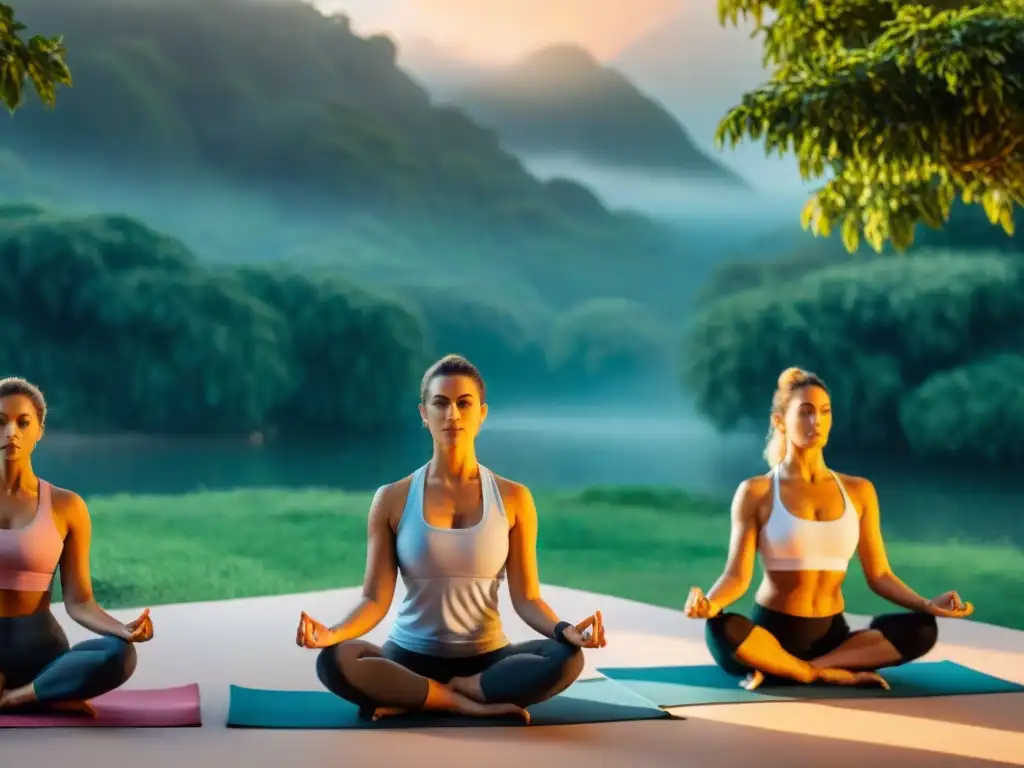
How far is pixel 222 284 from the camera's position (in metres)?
12.6

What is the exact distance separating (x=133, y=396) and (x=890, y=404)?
6.63 metres

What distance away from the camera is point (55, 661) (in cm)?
386

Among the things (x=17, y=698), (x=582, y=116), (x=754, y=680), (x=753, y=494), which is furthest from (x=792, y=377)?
(x=582, y=116)

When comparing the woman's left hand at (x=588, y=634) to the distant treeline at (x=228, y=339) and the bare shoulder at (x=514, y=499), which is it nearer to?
the bare shoulder at (x=514, y=499)

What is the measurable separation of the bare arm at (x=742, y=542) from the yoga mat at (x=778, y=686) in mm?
297

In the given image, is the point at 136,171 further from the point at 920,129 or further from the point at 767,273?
the point at 920,129

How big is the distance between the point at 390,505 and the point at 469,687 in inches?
22.7

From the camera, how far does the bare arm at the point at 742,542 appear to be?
4.33 meters

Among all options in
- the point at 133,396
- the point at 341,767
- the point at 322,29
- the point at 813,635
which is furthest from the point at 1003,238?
the point at 341,767

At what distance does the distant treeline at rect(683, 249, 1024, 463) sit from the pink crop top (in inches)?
364

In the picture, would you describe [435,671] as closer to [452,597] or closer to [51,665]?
[452,597]

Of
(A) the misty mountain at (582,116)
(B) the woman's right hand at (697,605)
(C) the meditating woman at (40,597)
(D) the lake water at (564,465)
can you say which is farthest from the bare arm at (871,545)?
(A) the misty mountain at (582,116)

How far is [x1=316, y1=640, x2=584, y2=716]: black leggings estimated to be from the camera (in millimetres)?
3828

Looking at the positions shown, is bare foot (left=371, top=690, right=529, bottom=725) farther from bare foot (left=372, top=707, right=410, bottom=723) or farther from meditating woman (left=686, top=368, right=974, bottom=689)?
meditating woman (left=686, top=368, right=974, bottom=689)
